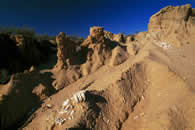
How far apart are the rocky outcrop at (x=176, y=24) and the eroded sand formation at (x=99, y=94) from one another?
65.5 inches

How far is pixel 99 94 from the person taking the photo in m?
2.76

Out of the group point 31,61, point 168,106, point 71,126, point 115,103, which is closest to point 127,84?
point 115,103

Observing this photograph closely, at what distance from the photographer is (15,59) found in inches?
290

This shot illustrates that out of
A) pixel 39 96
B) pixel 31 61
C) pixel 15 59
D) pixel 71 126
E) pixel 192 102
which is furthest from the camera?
pixel 31 61

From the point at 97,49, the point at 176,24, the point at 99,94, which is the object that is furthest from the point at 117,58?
the point at 176,24

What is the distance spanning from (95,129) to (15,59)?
31.2ft

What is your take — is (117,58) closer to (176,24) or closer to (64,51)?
(64,51)

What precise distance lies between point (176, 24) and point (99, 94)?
421 inches

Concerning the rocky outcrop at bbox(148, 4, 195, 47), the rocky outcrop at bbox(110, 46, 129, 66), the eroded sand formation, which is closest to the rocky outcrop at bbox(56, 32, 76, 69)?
the eroded sand formation

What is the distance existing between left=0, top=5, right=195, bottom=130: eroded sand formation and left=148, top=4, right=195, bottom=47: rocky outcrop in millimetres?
1665

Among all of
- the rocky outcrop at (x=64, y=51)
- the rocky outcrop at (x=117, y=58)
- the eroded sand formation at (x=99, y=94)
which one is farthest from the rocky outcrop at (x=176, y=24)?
the rocky outcrop at (x=64, y=51)

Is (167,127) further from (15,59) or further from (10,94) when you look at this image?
(15,59)

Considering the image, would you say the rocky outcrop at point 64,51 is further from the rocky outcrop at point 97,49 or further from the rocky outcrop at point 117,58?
the rocky outcrop at point 117,58

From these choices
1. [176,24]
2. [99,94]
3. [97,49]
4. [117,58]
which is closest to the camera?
[99,94]
